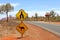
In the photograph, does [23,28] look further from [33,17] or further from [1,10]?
[33,17]

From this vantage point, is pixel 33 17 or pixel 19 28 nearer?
pixel 19 28

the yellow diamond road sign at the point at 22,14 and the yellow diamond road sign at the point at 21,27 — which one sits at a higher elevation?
the yellow diamond road sign at the point at 22,14

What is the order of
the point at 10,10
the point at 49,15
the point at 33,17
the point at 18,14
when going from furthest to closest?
the point at 33,17
the point at 49,15
the point at 10,10
the point at 18,14

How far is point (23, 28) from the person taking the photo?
653 inches

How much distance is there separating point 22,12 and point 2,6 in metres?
58.3

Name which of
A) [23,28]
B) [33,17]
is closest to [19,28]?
[23,28]

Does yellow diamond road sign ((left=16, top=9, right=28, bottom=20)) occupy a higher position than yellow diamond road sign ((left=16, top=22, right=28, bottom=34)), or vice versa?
yellow diamond road sign ((left=16, top=9, right=28, bottom=20))

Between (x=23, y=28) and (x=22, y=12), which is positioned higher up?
(x=22, y=12)

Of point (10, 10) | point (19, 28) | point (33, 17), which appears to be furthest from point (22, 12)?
point (33, 17)

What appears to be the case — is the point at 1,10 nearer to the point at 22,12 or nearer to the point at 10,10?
the point at 10,10


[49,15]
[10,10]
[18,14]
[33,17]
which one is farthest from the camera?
[33,17]

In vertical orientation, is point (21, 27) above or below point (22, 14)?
below

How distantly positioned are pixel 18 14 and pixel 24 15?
484mm

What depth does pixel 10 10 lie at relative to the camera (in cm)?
7231
